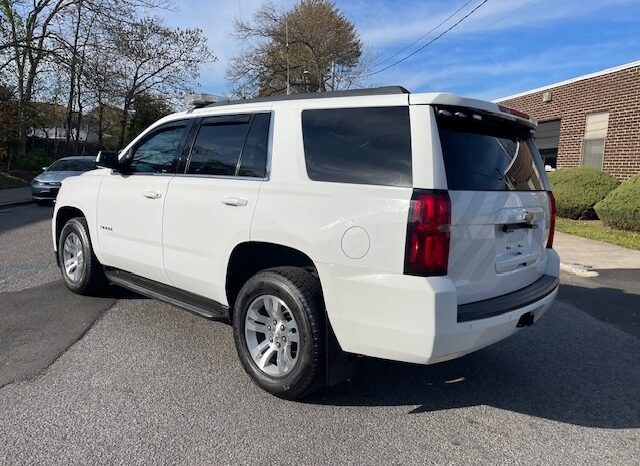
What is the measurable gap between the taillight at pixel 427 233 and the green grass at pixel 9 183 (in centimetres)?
2232

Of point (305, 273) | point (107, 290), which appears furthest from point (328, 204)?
point (107, 290)

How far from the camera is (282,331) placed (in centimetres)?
344

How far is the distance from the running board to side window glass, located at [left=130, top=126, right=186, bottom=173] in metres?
1.02

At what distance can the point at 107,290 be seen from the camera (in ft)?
18.8

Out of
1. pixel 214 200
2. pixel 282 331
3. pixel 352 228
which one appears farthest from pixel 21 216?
pixel 352 228

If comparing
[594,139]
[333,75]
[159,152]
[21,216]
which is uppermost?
[333,75]

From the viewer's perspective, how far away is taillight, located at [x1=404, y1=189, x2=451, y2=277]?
9.07 ft

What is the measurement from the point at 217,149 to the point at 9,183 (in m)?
21.6

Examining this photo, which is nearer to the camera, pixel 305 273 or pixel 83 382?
pixel 305 273

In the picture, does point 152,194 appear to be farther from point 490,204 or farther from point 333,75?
point 333,75

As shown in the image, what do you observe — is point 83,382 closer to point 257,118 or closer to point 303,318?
point 303,318

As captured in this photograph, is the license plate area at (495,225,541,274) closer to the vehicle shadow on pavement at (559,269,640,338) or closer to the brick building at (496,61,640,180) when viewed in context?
the vehicle shadow on pavement at (559,269,640,338)

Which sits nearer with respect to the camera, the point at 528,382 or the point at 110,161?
the point at 528,382

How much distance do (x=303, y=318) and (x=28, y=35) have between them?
77.8 feet
